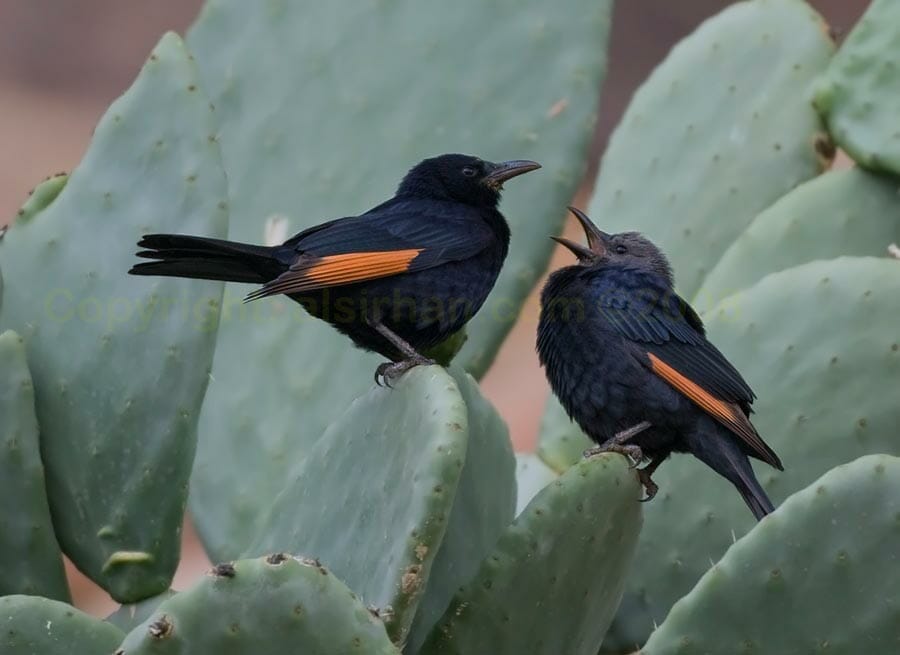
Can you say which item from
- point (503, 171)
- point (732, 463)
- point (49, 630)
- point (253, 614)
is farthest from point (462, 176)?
point (253, 614)

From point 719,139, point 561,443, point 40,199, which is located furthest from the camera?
point 719,139

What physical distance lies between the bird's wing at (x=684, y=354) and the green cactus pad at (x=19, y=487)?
104 centimetres

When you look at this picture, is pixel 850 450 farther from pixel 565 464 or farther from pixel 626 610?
pixel 565 464

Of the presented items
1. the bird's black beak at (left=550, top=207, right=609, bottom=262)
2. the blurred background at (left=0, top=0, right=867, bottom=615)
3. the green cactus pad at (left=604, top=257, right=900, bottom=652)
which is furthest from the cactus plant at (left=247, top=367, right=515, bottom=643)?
the blurred background at (left=0, top=0, right=867, bottom=615)

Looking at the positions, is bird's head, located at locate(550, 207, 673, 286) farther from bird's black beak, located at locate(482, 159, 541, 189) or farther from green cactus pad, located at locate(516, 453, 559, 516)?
green cactus pad, located at locate(516, 453, 559, 516)

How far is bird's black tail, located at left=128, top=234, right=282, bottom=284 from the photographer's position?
8.64ft

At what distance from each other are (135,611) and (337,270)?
68 centimetres

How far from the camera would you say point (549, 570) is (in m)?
2.29

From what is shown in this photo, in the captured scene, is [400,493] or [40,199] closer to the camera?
[400,493]

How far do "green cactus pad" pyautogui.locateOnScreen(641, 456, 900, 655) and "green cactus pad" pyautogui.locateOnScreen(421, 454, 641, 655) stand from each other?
0.49ft

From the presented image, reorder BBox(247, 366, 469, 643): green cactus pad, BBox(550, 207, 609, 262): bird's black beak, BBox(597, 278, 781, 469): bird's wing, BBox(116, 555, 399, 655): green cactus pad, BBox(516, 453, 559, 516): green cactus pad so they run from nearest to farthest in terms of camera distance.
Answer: BBox(116, 555, 399, 655): green cactus pad, BBox(247, 366, 469, 643): green cactus pad, BBox(597, 278, 781, 469): bird's wing, BBox(550, 207, 609, 262): bird's black beak, BBox(516, 453, 559, 516): green cactus pad

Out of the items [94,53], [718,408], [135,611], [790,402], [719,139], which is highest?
[719,139]

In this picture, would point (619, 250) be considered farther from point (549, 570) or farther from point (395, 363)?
point (549, 570)

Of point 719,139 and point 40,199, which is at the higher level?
point 40,199
